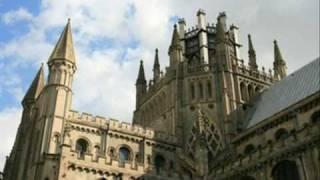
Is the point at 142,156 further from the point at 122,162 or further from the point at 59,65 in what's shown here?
the point at 59,65

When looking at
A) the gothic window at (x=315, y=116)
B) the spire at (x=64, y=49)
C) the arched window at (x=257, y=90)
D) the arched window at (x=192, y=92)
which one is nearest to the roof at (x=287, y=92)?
the arched window at (x=257, y=90)

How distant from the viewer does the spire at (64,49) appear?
50.6 meters

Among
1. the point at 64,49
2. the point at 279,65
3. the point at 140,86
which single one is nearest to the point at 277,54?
the point at 279,65

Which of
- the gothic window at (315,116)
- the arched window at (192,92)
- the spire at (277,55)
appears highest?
the spire at (277,55)

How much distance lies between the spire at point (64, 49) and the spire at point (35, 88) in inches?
335

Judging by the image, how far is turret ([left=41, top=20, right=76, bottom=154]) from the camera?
45.6m

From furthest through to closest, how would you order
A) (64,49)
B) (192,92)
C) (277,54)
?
(277,54)
(192,92)
(64,49)

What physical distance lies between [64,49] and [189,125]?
16.2m

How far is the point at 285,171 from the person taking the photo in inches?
1462

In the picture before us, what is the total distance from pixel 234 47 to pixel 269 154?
29.1m

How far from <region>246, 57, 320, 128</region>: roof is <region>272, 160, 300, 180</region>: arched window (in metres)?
9.78

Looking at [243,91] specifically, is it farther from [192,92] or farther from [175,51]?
[175,51]

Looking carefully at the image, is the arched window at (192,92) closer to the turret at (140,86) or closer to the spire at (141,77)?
A: the turret at (140,86)

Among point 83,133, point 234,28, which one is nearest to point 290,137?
point 83,133
